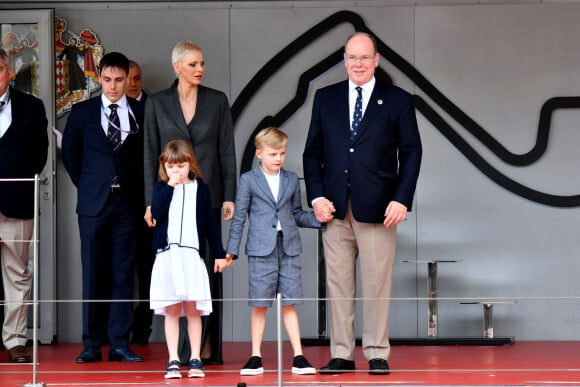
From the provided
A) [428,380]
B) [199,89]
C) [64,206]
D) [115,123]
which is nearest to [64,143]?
[115,123]

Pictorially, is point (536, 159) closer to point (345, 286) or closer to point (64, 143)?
point (345, 286)

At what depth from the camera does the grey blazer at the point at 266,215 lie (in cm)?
507

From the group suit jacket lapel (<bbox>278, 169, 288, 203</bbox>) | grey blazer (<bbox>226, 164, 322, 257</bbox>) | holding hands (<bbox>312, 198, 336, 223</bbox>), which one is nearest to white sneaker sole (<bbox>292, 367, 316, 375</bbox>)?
grey blazer (<bbox>226, 164, 322, 257</bbox>)

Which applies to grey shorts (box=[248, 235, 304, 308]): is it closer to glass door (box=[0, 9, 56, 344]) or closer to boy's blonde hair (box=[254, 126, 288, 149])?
boy's blonde hair (box=[254, 126, 288, 149])

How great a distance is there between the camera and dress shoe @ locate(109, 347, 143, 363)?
549cm

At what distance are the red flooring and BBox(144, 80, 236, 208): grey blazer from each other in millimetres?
817

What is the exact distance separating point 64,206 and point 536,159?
273cm

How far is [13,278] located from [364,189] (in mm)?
1839

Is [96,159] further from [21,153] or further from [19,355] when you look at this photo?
[19,355]

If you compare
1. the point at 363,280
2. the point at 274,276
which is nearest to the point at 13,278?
the point at 274,276

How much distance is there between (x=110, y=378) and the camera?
481 cm

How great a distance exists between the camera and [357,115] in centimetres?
500

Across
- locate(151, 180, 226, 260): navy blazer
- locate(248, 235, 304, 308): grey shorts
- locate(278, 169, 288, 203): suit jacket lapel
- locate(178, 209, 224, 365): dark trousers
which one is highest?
locate(278, 169, 288, 203): suit jacket lapel

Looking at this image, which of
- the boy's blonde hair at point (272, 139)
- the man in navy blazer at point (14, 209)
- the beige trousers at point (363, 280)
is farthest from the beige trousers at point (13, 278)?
the beige trousers at point (363, 280)
